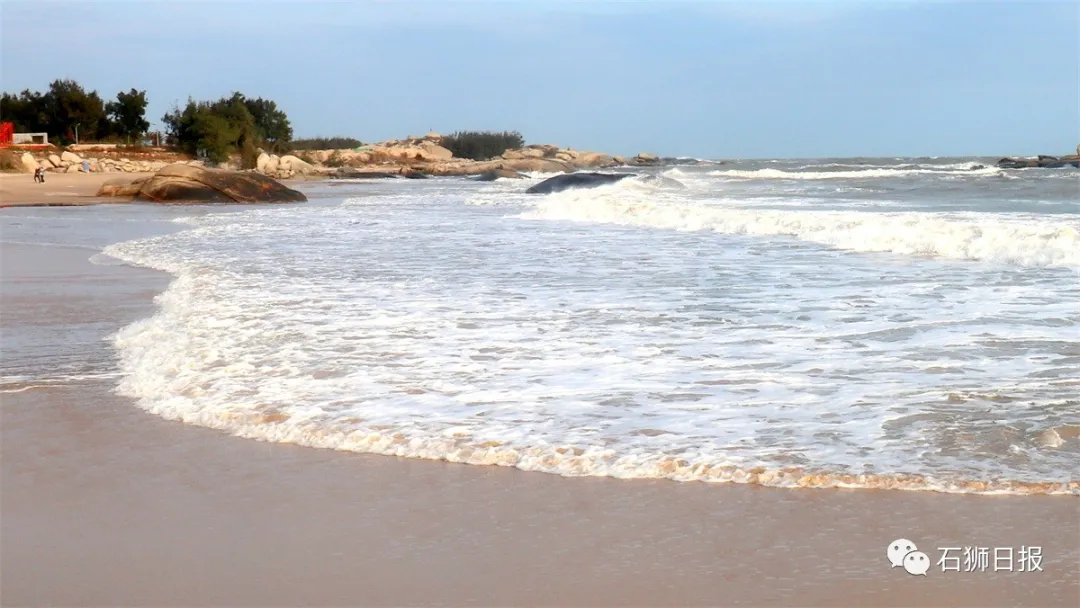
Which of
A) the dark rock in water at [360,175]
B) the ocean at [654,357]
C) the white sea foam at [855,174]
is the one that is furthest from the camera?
the dark rock in water at [360,175]

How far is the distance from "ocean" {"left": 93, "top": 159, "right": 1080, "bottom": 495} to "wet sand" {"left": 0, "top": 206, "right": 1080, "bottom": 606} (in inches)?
10.0

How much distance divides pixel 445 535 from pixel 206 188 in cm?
2733

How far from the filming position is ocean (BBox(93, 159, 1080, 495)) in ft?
14.1

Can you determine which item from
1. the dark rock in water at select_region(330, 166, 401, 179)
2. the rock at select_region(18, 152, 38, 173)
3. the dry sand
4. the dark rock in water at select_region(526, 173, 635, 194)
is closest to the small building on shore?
the rock at select_region(18, 152, 38, 173)

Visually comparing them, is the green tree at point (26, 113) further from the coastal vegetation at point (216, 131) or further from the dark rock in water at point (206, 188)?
the dark rock in water at point (206, 188)

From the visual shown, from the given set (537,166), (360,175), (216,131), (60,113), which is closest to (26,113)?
(60,113)

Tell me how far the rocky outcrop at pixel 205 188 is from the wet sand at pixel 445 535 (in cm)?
2528

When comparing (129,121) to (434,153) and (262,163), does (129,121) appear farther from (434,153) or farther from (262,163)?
(434,153)

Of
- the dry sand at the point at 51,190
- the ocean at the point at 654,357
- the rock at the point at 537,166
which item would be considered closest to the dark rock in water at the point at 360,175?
the rock at the point at 537,166

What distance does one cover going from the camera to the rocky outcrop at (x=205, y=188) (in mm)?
28750

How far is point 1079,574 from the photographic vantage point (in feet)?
10.1

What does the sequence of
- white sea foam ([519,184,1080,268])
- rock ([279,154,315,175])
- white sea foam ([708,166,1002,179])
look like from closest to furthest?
1. white sea foam ([519,184,1080,268])
2. white sea foam ([708,166,1002,179])
3. rock ([279,154,315,175])

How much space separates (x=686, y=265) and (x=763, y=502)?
301 inches

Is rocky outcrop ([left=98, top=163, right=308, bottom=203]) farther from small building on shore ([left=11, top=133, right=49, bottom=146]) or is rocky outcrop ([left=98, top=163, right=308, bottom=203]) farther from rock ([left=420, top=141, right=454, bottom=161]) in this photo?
rock ([left=420, top=141, right=454, bottom=161])
